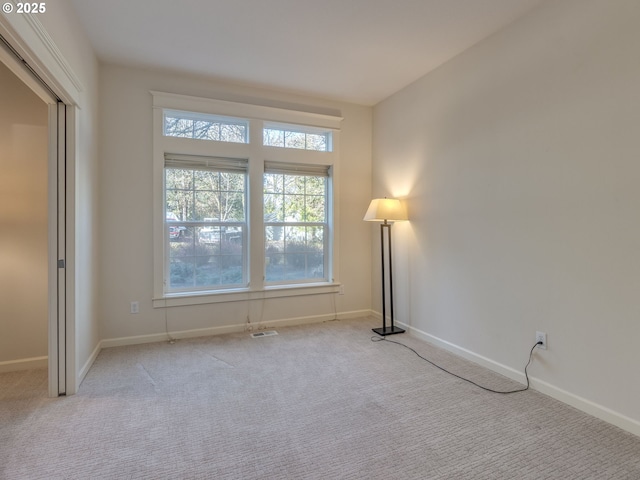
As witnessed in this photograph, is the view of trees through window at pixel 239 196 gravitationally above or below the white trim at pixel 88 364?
above

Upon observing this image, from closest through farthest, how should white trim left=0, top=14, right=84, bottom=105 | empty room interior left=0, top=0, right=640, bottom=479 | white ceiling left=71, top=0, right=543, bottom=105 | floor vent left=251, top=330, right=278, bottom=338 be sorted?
white trim left=0, top=14, right=84, bottom=105
empty room interior left=0, top=0, right=640, bottom=479
white ceiling left=71, top=0, right=543, bottom=105
floor vent left=251, top=330, right=278, bottom=338

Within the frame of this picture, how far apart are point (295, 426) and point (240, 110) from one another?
10.2 feet

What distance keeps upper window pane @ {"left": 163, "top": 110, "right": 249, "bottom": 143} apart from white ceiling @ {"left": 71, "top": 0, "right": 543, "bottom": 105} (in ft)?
1.41

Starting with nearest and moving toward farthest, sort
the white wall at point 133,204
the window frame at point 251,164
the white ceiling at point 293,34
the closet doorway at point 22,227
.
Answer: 1. the white ceiling at point 293,34
2. the closet doorway at point 22,227
3. the white wall at point 133,204
4. the window frame at point 251,164

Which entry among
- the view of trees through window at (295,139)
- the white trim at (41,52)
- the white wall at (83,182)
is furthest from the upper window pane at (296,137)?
the white trim at (41,52)

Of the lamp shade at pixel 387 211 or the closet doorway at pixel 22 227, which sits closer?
the closet doorway at pixel 22 227

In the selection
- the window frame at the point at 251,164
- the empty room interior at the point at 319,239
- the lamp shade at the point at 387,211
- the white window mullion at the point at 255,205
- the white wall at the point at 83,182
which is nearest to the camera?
the empty room interior at the point at 319,239

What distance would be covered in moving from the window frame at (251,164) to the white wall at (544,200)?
1152 mm

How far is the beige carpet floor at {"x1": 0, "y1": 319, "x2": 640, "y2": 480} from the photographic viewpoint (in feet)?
5.18

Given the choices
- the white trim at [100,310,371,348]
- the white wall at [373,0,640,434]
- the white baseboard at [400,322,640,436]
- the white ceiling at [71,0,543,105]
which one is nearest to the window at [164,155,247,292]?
the white trim at [100,310,371,348]

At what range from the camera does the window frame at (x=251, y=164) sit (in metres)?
3.31

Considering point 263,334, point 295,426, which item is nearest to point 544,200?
point 295,426

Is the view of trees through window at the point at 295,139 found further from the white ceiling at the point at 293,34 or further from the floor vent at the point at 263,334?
the floor vent at the point at 263,334

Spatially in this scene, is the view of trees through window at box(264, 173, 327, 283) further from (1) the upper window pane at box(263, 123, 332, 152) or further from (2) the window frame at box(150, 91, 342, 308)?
(1) the upper window pane at box(263, 123, 332, 152)
